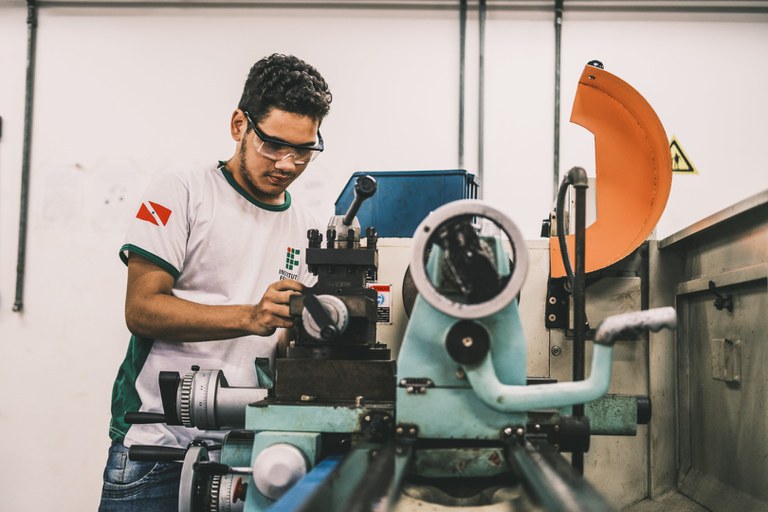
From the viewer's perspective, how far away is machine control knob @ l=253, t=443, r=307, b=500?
2.85 ft

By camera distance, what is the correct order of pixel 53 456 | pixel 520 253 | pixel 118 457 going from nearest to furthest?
pixel 520 253, pixel 118 457, pixel 53 456

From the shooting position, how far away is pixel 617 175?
67.9 inches

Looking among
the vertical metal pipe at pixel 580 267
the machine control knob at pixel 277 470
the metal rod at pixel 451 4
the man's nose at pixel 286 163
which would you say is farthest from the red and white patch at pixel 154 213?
the metal rod at pixel 451 4

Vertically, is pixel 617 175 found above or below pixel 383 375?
above

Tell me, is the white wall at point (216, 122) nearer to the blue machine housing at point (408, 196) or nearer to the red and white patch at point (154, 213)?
the blue machine housing at point (408, 196)

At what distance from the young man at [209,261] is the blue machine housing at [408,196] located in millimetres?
281

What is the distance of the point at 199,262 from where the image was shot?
154 cm

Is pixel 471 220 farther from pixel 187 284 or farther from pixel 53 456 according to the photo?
pixel 53 456

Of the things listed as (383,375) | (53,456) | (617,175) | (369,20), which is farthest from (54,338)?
(617,175)

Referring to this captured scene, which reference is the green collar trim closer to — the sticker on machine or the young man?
the young man

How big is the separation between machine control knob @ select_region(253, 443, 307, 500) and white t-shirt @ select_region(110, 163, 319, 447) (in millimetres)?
664

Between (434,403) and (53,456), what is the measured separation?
2.17 meters

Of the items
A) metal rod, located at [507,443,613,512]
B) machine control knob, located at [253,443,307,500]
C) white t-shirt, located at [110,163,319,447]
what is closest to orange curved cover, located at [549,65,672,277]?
white t-shirt, located at [110,163,319,447]

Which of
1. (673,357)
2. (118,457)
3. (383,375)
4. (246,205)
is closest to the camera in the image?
(383,375)
